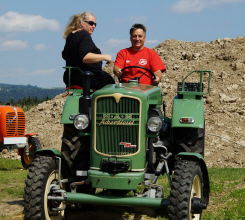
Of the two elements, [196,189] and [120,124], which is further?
[196,189]

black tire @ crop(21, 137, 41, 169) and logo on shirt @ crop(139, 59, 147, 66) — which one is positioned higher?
logo on shirt @ crop(139, 59, 147, 66)

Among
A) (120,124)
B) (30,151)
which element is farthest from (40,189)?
(30,151)

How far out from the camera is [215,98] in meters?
18.8

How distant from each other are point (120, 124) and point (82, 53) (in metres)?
1.66

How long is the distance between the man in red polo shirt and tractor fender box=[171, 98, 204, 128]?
1.80ft

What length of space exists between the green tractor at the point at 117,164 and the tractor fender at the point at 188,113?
0.38 metres

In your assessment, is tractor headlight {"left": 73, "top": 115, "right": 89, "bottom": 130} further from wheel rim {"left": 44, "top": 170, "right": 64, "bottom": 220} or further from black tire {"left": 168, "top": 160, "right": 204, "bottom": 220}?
black tire {"left": 168, "top": 160, "right": 204, "bottom": 220}

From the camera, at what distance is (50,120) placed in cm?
2083

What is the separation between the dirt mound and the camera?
52.1 feet

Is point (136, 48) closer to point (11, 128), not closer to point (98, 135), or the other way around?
point (98, 135)

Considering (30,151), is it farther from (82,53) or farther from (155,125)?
(155,125)

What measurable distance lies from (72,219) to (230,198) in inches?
94.6

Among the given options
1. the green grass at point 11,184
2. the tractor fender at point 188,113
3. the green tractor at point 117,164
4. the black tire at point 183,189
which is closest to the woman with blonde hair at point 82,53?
the green tractor at point 117,164

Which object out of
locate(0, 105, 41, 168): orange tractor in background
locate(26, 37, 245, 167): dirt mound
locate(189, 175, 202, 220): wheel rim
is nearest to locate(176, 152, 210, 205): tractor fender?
locate(189, 175, 202, 220): wheel rim
